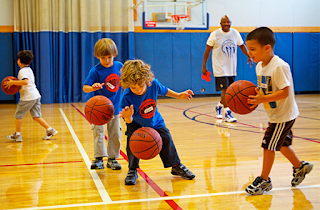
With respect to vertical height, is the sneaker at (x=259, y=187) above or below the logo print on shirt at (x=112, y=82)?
below

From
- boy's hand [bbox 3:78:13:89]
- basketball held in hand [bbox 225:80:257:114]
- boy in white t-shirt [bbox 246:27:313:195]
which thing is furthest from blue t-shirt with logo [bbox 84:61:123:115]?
boy's hand [bbox 3:78:13:89]

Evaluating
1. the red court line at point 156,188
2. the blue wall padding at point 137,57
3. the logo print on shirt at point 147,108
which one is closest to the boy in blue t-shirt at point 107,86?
the red court line at point 156,188

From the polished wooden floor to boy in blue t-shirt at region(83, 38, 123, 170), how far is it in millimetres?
160

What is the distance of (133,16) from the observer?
10.6m

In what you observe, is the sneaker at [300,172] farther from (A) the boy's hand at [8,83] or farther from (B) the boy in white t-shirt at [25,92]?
(A) the boy's hand at [8,83]

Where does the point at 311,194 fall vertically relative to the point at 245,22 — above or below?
below

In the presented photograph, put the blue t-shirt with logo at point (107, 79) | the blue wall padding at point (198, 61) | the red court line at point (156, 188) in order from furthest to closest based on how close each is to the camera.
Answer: the blue wall padding at point (198, 61) → the blue t-shirt with logo at point (107, 79) → the red court line at point (156, 188)

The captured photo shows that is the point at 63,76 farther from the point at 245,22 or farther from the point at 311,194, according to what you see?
the point at 311,194

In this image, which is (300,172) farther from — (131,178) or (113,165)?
(113,165)

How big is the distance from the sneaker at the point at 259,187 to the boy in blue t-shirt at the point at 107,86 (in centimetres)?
124

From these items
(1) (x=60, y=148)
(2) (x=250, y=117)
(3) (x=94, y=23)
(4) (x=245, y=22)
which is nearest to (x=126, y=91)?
(1) (x=60, y=148)

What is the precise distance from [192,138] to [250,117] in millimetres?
2245

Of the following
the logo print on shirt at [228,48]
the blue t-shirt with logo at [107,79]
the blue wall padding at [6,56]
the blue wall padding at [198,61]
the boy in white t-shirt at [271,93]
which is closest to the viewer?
the boy in white t-shirt at [271,93]

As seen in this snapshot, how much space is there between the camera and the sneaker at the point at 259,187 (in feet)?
8.16
